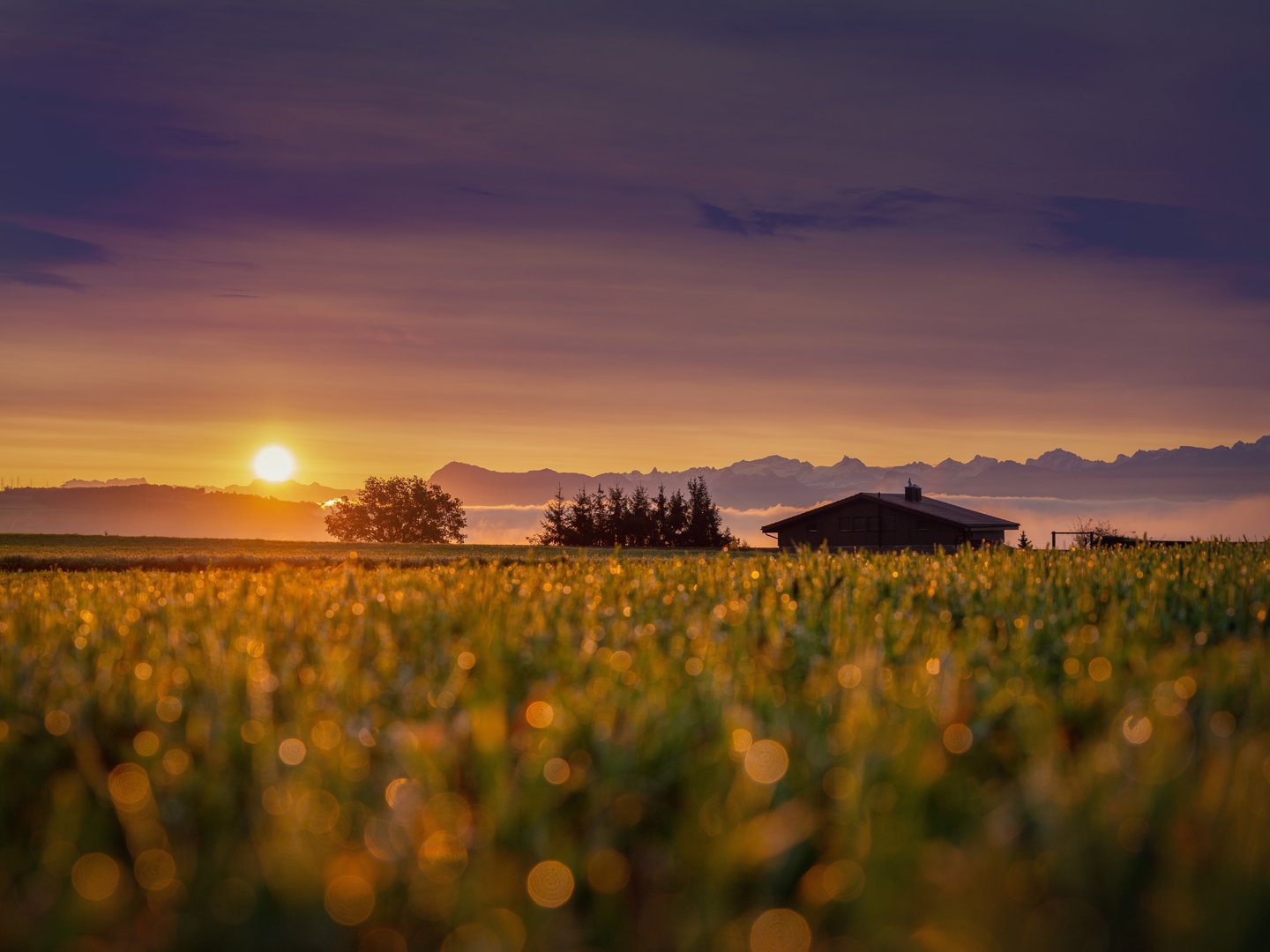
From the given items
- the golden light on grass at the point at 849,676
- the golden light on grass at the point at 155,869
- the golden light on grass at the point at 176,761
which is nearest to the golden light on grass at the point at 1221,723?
the golden light on grass at the point at 849,676

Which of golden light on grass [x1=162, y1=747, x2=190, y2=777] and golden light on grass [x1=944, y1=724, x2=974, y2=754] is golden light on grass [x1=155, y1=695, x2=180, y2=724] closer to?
golden light on grass [x1=162, y1=747, x2=190, y2=777]

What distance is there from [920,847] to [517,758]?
156 centimetres

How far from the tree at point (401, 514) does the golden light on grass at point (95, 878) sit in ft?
379

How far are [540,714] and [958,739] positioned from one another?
1.56m

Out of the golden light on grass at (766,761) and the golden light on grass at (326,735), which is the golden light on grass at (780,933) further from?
the golden light on grass at (326,735)

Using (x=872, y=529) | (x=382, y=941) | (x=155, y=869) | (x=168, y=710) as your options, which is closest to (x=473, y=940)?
(x=382, y=941)

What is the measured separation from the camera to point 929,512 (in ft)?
252

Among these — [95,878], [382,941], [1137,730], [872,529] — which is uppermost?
[872,529]

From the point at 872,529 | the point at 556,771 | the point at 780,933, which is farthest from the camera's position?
the point at 872,529

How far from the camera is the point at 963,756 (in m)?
3.78

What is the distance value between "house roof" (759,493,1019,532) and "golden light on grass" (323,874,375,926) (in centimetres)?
7673

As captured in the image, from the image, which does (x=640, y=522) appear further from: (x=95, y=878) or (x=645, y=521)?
(x=95, y=878)

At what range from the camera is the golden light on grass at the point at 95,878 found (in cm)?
215

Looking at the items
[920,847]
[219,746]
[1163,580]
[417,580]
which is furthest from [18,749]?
[1163,580]
